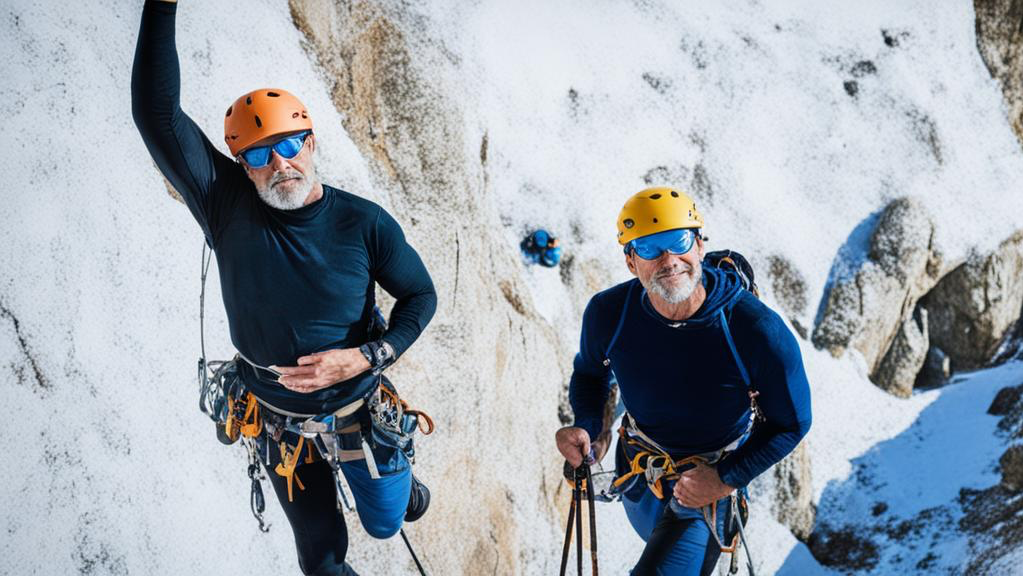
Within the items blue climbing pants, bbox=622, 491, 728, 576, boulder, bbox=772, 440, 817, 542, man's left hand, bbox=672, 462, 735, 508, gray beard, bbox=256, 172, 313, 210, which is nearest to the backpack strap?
man's left hand, bbox=672, 462, 735, 508

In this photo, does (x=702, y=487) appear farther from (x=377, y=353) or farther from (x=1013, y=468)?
(x=1013, y=468)

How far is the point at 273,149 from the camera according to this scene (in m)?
4.58

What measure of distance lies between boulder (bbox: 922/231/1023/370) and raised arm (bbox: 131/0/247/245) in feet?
63.8

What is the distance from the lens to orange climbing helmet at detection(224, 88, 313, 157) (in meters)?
4.56

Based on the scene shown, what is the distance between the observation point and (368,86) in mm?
9586

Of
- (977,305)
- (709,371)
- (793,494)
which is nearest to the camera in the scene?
(709,371)

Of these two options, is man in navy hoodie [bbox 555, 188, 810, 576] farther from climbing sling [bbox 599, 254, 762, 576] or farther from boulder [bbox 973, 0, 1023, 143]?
boulder [bbox 973, 0, 1023, 143]

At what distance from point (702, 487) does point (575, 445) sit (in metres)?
0.87

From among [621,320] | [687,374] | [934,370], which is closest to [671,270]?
[621,320]

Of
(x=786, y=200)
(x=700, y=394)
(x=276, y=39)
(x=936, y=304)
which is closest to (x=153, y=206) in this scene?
(x=276, y=39)

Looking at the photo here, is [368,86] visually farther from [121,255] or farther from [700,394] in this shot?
[700,394]

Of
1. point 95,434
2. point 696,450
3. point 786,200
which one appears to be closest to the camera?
point 696,450

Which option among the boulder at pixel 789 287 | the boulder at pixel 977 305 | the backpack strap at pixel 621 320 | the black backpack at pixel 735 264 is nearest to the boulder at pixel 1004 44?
the boulder at pixel 977 305

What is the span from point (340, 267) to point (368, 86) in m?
5.47
